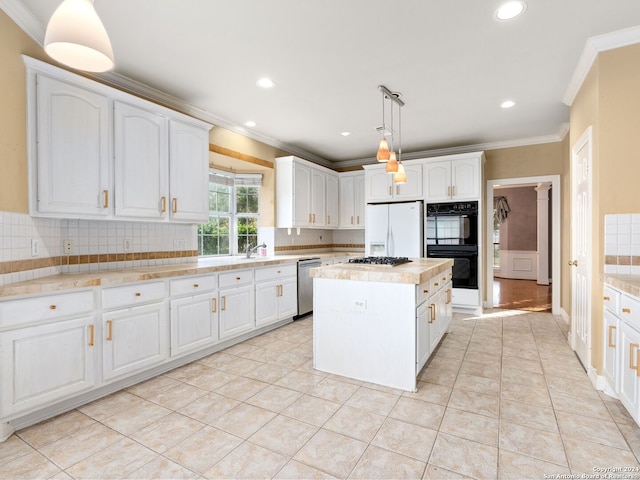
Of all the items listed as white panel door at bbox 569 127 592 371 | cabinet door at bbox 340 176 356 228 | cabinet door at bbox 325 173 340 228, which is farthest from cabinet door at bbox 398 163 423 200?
white panel door at bbox 569 127 592 371

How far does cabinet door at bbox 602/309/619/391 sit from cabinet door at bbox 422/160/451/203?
2.86 metres

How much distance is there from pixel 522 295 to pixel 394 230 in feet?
10.5

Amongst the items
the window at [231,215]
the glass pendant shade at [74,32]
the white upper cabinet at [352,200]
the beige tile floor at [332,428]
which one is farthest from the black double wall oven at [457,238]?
the glass pendant shade at [74,32]

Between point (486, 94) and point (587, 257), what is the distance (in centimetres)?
181

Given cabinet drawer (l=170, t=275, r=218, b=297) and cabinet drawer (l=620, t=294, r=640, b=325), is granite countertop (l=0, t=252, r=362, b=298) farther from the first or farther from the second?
cabinet drawer (l=620, t=294, r=640, b=325)

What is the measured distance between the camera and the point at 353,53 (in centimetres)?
266

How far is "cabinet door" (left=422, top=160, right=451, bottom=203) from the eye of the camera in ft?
16.2

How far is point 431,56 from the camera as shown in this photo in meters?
2.70

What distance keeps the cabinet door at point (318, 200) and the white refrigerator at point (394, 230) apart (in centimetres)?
76

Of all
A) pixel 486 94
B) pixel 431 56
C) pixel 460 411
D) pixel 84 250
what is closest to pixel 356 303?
pixel 460 411

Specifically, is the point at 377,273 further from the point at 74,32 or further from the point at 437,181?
the point at 437,181

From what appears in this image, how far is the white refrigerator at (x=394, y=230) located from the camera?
16.6 feet

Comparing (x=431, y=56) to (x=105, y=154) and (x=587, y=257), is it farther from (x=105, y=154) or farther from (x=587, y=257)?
(x=105, y=154)

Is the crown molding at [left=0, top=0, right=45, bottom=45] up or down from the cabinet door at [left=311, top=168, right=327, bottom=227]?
up
